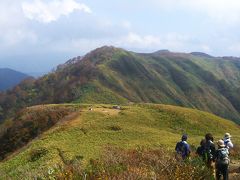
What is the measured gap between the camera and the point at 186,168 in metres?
15.4

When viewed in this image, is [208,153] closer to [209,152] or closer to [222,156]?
[209,152]

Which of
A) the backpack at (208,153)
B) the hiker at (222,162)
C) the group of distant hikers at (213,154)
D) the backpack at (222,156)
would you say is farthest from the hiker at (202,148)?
the backpack at (222,156)

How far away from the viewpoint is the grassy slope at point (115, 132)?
43.7 metres

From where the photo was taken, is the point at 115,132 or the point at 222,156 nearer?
the point at 222,156

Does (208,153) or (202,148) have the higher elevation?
(202,148)

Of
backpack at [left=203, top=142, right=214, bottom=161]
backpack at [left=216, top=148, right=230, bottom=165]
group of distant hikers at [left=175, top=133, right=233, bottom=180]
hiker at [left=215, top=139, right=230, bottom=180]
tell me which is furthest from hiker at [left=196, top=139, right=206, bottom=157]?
backpack at [left=216, top=148, right=230, bottom=165]

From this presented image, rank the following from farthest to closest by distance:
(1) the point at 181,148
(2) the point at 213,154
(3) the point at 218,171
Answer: (1) the point at 181,148 → (2) the point at 213,154 → (3) the point at 218,171

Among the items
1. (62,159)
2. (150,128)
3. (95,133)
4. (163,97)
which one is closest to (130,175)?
(62,159)

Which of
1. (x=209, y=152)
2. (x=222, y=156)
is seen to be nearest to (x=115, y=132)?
(x=209, y=152)

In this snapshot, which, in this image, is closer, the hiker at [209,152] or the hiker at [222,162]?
the hiker at [222,162]

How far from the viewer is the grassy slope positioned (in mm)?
43719

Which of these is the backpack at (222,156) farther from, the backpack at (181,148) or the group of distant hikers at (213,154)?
the backpack at (181,148)

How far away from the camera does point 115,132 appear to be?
2087 inches

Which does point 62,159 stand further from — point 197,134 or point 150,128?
point 197,134
